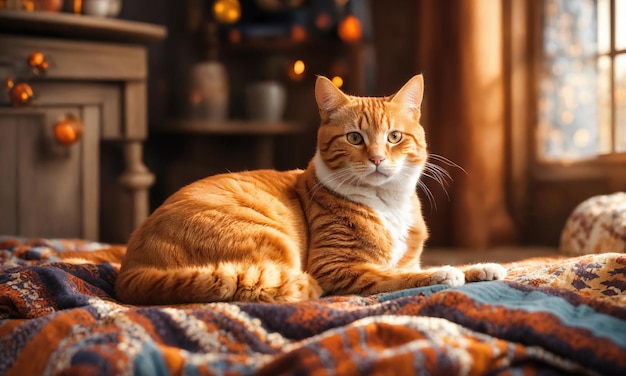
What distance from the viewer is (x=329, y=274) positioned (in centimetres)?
161

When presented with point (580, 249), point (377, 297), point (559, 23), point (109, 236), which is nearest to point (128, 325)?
point (377, 297)

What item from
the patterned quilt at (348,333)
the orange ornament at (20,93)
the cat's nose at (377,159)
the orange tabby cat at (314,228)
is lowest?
the patterned quilt at (348,333)

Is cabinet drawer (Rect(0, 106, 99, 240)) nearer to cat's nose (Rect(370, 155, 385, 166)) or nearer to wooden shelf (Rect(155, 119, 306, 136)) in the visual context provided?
wooden shelf (Rect(155, 119, 306, 136))

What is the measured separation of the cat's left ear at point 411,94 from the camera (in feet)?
5.74

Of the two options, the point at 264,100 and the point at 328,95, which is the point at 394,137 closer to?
the point at 328,95

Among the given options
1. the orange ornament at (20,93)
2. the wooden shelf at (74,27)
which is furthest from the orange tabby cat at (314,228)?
the wooden shelf at (74,27)

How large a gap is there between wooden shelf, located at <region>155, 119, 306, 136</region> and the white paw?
6.80 ft

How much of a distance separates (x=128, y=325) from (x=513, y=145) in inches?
91.2

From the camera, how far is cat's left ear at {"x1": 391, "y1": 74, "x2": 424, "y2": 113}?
1.75m

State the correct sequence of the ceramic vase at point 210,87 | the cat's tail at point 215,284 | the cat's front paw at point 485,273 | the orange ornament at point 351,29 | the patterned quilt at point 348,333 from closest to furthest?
the patterned quilt at point 348,333, the cat's tail at point 215,284, the cat's front paw at point 485,273, the orange ornament at point 351,29, the ceramic vase at point 210,87

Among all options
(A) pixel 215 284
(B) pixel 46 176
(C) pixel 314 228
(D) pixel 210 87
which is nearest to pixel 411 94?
(C) pixel 314 228

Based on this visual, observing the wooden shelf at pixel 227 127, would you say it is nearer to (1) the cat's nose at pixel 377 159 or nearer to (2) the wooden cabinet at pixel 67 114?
(2) the wooden cabinet at pixel 67 114

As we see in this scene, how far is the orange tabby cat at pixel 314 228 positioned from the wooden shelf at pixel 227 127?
1.57 m

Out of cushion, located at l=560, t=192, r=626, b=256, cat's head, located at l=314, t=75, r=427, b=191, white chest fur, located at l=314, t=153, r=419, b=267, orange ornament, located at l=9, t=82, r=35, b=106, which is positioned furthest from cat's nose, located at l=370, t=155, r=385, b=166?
orange ornament, located at l=9, t=82, r=35, b=106
